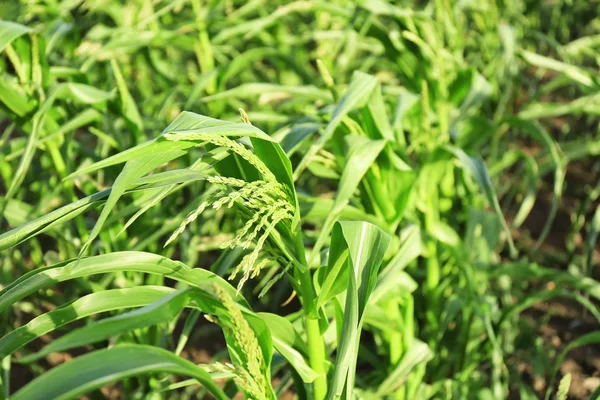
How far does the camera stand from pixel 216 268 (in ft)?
4.19

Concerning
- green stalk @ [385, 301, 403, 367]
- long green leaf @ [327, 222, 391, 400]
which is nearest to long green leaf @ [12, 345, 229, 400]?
long green leaf @ [327, 222, 391, 400]

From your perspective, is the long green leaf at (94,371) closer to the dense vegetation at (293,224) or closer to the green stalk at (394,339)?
the dense vegetation at (293,224)

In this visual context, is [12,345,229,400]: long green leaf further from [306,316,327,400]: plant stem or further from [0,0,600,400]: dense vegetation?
[306,316,327,400]: plant stem

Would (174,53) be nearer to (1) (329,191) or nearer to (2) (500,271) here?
(1) (329,191)

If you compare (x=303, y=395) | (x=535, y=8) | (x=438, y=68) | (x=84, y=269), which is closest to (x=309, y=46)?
(x=535, y=8)

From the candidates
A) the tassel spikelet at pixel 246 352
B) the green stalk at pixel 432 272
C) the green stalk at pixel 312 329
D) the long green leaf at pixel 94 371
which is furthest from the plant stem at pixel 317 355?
the green stalk at pixel 432 272

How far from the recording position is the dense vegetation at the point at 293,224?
2.73ft

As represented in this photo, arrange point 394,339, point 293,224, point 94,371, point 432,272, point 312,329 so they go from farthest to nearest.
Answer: point 432,272, point 394,339, point 312,329, point 293,224, point 94,371

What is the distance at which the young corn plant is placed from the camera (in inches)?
27.4

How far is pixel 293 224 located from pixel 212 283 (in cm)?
17

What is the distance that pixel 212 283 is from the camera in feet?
2.56

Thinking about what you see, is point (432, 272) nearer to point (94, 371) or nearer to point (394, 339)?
point (394, 339)

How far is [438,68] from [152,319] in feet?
3.30

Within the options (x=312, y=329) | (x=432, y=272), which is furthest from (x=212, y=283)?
(x=432, y=272)
